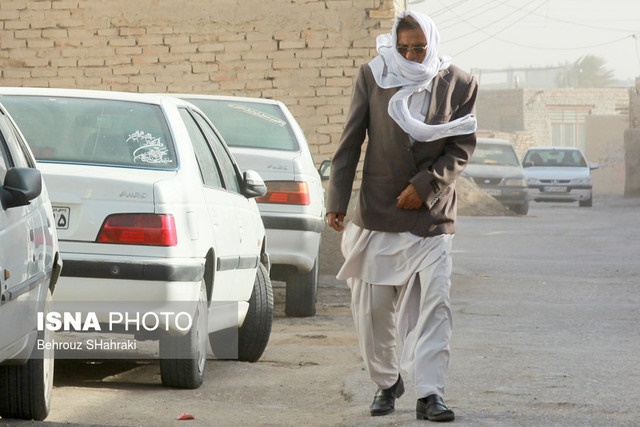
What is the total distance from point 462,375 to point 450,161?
1.84 meters

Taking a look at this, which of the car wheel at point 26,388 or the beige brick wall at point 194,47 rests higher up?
the beige brick wall at point 194,47

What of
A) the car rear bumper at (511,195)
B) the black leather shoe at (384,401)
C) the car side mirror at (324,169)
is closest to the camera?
the black leather shoe at (384,401)

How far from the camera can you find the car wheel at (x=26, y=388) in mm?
6160

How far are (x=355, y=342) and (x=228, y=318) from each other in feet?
6.58

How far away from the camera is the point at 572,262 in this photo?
1852cm

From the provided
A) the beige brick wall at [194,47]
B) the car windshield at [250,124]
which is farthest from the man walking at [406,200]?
the beige brick wall at [194,47]

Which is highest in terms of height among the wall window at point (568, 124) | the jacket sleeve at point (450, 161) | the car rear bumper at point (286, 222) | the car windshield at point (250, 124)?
the wall window at point (568, 124)

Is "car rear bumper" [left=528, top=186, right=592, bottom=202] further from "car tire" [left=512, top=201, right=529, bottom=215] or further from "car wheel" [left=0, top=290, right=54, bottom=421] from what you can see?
"car wheel" [left=0, top=290, right=54, bottom=421]

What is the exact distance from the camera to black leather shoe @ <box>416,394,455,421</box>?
247 inches

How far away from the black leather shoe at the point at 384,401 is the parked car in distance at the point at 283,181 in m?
4.44

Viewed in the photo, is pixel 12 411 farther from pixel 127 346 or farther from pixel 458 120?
pixel 127 346

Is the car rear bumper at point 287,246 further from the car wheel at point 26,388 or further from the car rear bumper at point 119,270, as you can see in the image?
the car wheel at point 26,388

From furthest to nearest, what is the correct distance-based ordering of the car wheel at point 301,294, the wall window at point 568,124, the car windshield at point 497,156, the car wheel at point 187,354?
the wall window at point 568,124
the car windshield at point 497,156
the car wheel at point 301,294
the car wheel at point 187,354

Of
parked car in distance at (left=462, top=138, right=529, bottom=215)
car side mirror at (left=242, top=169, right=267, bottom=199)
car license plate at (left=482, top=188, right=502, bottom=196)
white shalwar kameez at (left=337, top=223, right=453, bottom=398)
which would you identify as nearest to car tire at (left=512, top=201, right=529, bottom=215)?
parked car in distance at (left=462, top=138, right=529, bottom=215)
